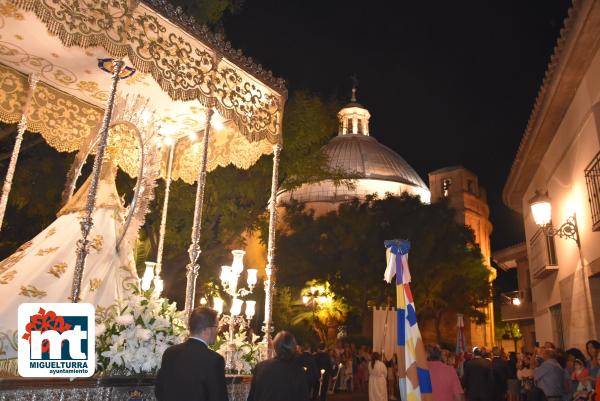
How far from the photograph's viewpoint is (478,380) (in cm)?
895

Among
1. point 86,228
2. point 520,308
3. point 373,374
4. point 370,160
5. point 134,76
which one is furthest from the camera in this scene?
point 370,160

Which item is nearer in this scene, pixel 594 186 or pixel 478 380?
pixel 594 186

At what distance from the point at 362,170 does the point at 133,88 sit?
40.9 meters

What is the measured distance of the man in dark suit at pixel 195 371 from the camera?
339 centimetres

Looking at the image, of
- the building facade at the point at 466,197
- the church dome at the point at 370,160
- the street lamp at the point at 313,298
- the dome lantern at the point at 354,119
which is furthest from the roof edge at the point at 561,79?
the dome lantern at the point at 354,119

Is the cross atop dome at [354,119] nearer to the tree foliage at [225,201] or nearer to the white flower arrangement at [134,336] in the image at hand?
the tree foliage at [225,201]

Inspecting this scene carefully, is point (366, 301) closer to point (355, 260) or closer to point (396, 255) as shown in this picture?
point (355, 260)

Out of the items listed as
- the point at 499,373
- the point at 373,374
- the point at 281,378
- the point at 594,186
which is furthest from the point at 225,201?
the point at 281,378

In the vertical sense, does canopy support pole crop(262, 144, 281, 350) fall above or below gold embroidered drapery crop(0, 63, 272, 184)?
below

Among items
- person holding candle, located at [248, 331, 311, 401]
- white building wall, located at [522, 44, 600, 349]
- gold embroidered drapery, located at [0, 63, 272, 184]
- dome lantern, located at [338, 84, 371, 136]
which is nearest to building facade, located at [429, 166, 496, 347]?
dome lantern, located at [338, 84, 371, 136]

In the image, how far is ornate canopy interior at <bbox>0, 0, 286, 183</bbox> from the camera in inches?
225

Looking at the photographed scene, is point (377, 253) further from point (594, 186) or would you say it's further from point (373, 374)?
point (594, 186)

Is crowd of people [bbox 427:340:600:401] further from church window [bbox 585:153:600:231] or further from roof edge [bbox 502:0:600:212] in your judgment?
roof edge [bbox 502:0:600:212]

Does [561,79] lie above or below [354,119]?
below
